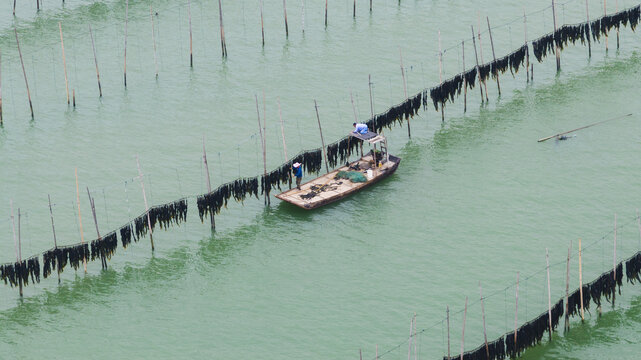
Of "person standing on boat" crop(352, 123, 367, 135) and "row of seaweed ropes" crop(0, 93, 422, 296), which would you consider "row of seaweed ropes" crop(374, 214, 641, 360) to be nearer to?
"row of seaweed ropes" crop(0, 93, 422, 296)

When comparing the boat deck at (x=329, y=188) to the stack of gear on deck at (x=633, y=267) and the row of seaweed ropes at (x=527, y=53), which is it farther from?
the stack of gear on deck at (x=633, y=267)

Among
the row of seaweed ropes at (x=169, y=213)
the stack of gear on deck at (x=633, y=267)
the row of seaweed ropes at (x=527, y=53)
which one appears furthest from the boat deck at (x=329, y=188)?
the stack of gear on deck at (x=633, y=267)

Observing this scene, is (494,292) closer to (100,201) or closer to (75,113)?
(100,201)

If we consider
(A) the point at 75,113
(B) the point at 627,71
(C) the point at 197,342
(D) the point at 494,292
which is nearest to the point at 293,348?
(C) the point at 197,342

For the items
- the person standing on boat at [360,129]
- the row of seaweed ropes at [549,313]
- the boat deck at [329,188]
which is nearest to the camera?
the row of seaweed ropes at [549,313]

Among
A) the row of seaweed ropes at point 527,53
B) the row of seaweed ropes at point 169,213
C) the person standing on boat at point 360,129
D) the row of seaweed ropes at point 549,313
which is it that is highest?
the row of seaweed ropes at point 527,53

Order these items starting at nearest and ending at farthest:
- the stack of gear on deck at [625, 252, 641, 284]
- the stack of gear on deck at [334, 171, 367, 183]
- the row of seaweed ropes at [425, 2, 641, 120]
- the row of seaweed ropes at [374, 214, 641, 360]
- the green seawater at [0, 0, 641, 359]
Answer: the row of seaweed ropes at [374, 214, 641, 360] → the stack of gear on deck at [625, 252, 641, 284] → the green seawater at [0, 0, 641, 359] → the stack of gear on deck at [334, 171, 367, 183] → the row of seaweed ropes at [425, 2, 641, 120]

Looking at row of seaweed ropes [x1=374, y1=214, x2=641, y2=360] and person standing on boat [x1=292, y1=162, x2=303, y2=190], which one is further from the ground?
person standing on boat [x1=292, y1=162, x2=303, y2=190]

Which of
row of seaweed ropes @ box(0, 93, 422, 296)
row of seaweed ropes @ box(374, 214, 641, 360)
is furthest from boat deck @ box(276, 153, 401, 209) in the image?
row of seaweed ropes @ box(374, 214, 641, 360)
